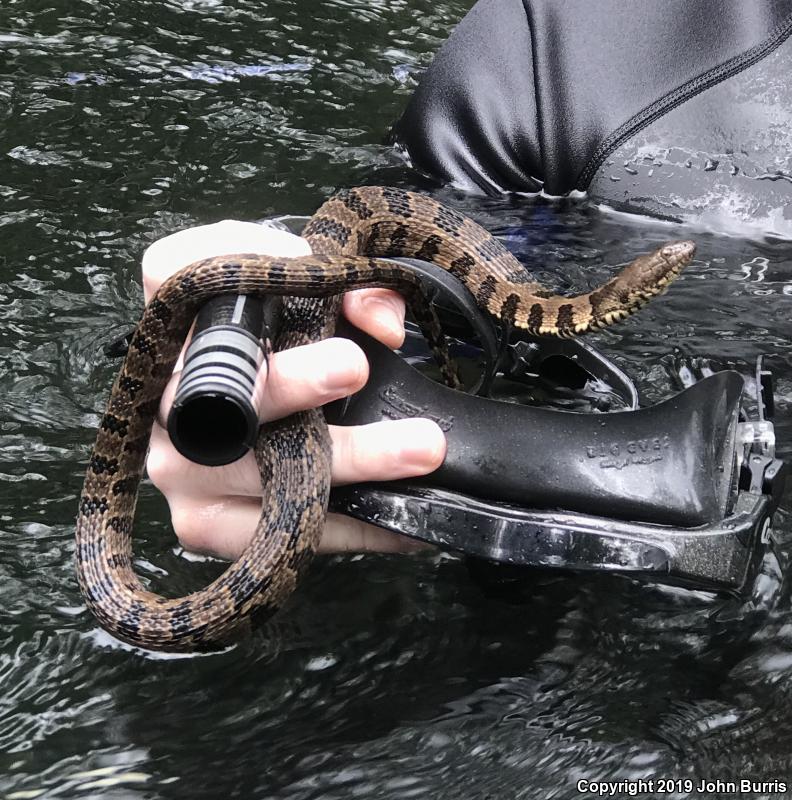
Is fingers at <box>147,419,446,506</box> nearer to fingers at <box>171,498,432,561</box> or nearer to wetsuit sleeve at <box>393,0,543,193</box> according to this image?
fingers at <box>171,498,432,561</box>

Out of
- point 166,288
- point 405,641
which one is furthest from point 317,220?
point 405,641

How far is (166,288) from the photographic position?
2332 mm

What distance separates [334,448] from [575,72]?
6.81 feet

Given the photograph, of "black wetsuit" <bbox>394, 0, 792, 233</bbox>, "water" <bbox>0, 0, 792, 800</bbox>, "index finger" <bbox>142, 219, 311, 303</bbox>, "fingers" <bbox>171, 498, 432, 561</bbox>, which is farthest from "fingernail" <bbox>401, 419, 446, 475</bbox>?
"black wetsuit" <bbox>394, 0, 792, 233</bbox>

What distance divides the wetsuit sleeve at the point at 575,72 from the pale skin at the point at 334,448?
56.5 inches

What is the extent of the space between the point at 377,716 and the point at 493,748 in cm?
30

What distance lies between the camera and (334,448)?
2275 mm

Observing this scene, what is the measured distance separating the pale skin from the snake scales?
6cm

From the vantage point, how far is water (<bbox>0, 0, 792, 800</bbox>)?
2.37m

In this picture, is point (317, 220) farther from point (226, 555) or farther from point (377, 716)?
point (377, 716)

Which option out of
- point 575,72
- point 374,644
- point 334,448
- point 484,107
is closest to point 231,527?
point 334,448

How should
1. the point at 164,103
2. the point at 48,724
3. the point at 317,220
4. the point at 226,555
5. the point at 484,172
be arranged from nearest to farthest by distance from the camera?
the point at 48,724 < the point at 226,555 < the point at 317,220 < the point at 484,172 < the point at 164,103

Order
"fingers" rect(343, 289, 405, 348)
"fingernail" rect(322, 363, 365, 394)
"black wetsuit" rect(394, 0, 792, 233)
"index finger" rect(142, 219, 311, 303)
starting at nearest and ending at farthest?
"fingernail" rect(322, 363, 365, 394) < "index finger" rect(142, 219, 311, 303) < "fingers" rect(343, 289, 405, 348) < "black wetsuit" rect(394, 0, 792, 233)

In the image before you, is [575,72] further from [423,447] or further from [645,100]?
[423,447]
